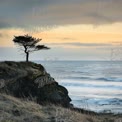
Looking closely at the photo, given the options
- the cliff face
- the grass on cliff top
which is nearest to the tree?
the cliff face

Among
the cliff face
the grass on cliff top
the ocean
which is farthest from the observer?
the ocean

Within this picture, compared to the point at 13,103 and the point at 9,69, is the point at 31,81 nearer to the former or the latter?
the point at 9,69

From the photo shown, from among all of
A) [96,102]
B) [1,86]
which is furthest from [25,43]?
[96,102]

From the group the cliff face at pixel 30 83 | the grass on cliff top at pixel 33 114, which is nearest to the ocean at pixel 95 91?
the cliff face at pixel 30 83

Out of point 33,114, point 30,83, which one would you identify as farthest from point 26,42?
point 33,114

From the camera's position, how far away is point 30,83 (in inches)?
960

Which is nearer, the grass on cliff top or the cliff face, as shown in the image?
the grass on cliff top

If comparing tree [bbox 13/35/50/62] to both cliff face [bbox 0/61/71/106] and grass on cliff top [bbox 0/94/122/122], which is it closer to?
cliff face [bbox 0/61/71/106]

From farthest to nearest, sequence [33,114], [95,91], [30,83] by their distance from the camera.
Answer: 1. [95,91]
2. [30,83]
3. [33,114]

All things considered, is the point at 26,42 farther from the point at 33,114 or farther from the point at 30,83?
the point at 33,114

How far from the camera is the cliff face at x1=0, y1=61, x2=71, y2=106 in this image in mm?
23422

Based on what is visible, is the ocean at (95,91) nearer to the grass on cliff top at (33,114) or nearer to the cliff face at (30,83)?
the cliff face at (30,83)

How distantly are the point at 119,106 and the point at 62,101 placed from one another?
34.5 ft

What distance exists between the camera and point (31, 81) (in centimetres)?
2439
